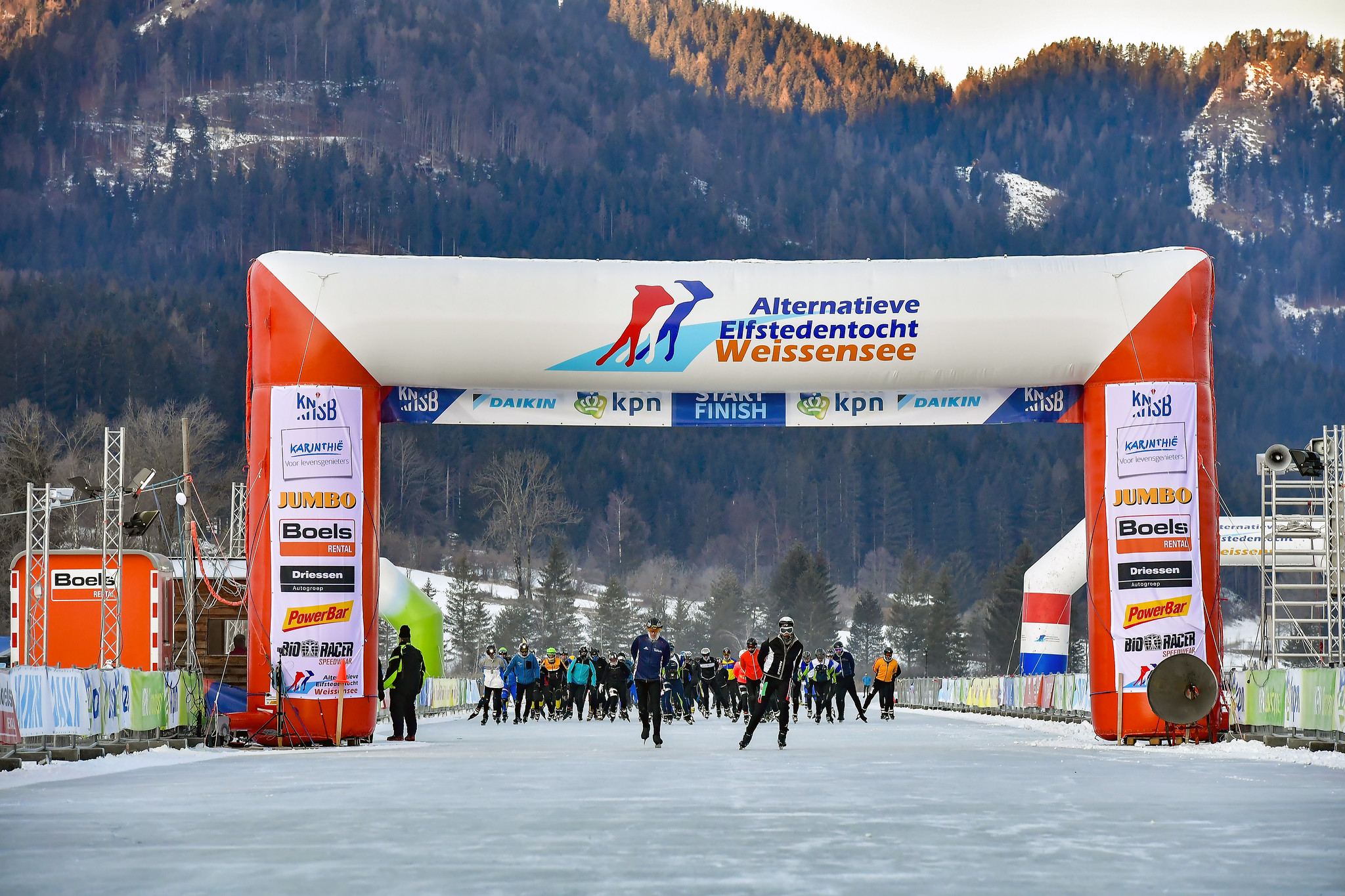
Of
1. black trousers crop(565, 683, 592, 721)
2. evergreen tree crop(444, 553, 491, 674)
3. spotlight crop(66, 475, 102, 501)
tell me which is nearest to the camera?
spotlight crop(66, 475, 102, 501)

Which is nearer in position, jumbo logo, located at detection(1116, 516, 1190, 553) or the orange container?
jumbo logo, located at detection(1116, 516, 1190, 553)

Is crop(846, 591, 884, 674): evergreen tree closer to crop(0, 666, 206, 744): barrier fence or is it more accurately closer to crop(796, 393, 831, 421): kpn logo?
crop(796, 393, 831, 421): kpn logo

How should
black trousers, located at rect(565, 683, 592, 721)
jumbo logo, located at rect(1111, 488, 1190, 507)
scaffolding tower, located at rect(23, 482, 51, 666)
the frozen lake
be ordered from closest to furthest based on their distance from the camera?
the frozen lake → jumbo logo, located at rect(1111, 488, 1190, 507) → scaffolding tower, located at rect(23, 482, 51, 666) → black trousers, located at rect(565, 683, 592, 721)

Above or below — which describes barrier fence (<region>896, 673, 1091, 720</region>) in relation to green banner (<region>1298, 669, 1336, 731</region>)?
below

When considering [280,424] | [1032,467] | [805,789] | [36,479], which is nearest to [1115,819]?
[805,789]

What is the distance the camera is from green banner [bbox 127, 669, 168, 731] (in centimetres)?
1730

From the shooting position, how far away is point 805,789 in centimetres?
1129

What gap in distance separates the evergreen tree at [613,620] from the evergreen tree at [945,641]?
1832cm

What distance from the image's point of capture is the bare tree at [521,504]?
114 metres

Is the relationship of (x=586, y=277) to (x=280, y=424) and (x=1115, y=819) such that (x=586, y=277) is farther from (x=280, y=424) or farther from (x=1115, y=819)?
(x=1115, y=819)

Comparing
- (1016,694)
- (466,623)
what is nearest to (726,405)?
(1016,694)

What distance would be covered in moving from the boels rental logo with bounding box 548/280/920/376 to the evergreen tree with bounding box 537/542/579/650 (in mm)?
84420

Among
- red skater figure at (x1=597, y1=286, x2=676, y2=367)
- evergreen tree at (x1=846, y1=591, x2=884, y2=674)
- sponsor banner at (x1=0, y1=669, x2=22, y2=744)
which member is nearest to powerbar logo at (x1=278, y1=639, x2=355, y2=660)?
red skater figure at (x1=597, y1=286, x2=676, y2=367)

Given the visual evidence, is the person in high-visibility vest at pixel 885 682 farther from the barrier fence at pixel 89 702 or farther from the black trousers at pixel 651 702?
the barrier fence at pixel 89 702
